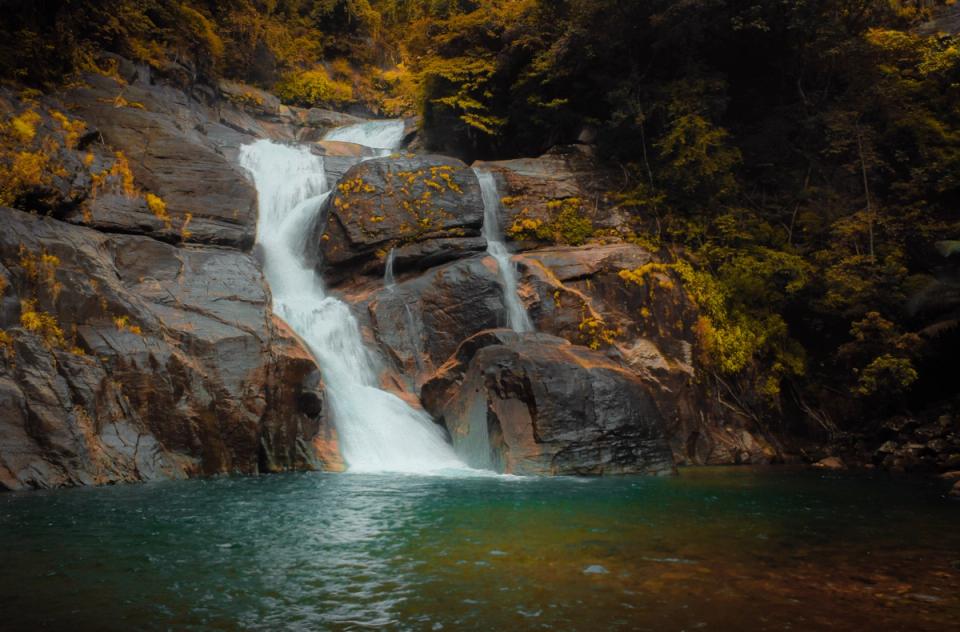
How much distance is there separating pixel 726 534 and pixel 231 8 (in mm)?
29551

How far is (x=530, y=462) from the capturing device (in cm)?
1256

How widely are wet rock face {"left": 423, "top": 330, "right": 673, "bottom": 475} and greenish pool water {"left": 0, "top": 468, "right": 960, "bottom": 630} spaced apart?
262 centimetres

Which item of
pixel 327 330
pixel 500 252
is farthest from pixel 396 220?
pixel 327 330

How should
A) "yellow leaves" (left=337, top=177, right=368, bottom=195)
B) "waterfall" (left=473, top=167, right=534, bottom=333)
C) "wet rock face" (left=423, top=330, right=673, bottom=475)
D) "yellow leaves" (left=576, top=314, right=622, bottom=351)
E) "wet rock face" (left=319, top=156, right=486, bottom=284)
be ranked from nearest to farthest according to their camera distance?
"wet rock face" (left=423, top=330, right=673, bottom=475), "yellow leaves" (left=576, top=314, right=622, bottom=351), "waterfall" (left=473, top=167, right=534, bottom=333), "wet rock face" (left=319, top=156, right=486, bottom=284), "yellow leaves" (left=337, top=177, right=368, bottom=195)

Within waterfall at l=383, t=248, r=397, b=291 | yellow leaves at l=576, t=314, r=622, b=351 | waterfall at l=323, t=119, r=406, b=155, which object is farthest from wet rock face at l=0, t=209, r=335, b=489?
waterfall at l=323, t=119, r=406, b=155

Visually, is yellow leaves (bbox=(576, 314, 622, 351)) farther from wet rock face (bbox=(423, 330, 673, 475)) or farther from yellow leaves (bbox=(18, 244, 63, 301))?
yellow leaves (bbox=(18, 244, 63, 301))

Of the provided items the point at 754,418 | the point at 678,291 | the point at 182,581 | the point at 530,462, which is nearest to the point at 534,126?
the point at 678,291

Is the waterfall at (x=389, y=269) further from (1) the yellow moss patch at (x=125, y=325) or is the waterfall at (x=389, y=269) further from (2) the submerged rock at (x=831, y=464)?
(2) the submerged rock at (x=831, y=464)

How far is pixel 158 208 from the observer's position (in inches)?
591

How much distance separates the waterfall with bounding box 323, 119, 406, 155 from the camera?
2792cm

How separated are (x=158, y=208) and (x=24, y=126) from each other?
3034mm

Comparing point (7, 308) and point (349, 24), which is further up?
point (349, 24)

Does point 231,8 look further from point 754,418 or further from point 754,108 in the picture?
point 754,418

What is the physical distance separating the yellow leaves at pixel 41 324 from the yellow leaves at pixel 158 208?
13.4 ft
